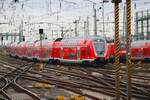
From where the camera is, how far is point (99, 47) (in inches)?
1519

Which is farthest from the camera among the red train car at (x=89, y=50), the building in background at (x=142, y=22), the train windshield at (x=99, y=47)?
the building in background at (x=142, y=22)

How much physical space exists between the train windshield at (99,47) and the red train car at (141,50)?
1102 cm

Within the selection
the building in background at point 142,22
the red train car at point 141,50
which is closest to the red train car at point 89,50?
the red train car at point 141,50

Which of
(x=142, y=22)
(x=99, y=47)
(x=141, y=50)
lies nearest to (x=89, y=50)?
(x=99, y=47)

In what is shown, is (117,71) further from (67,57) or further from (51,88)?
(67,57)

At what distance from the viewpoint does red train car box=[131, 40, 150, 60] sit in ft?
161

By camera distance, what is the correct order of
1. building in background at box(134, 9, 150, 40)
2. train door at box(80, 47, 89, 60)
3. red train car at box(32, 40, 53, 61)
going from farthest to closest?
Answer: building in background at box(134, 9, 150, 40) → red train car at box(32, 40, 53, 61) → train door at box(80, 47, 89, 60)

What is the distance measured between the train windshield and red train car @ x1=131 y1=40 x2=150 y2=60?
434 inches

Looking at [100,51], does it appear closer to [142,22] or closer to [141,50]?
[141,50]

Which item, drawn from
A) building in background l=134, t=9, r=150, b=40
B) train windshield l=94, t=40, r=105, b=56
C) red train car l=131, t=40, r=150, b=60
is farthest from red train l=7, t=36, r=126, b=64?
building in background l=134, t=9, r=150, b=40

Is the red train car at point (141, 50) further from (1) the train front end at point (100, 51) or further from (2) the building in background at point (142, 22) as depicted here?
(2) the building in background at point (142, 22)

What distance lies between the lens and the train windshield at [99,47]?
38.5 m

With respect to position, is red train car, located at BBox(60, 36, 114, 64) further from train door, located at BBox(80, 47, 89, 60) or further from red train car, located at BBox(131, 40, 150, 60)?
red train car, located at BBox(131, 40, 150, 60)

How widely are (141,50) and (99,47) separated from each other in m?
12.7
